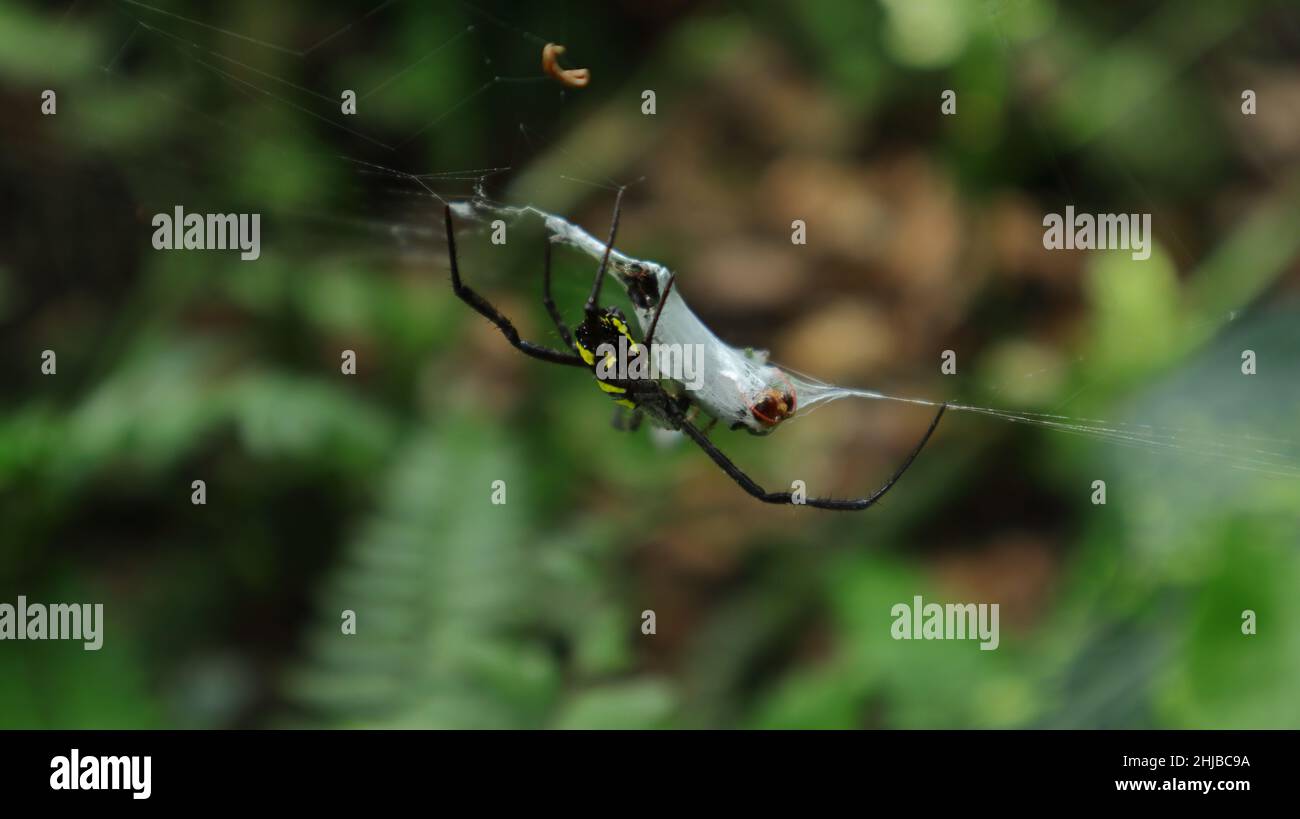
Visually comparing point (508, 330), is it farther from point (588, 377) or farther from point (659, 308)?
point (588, 377)

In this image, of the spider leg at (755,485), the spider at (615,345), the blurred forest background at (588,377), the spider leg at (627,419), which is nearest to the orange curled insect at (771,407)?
the spider at (615,345)

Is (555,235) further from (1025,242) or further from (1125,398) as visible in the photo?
(1025,242)

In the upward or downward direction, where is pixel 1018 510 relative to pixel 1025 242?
downward

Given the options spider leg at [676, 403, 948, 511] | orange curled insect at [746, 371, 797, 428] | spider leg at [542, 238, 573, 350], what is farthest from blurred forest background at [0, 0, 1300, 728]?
orange curled insect at [746, 371, 797, 428]

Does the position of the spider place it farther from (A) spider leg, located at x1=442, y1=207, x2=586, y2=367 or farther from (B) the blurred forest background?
(B) the blurred forest background

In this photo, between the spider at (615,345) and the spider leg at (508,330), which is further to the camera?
the spider leg at (508,330)

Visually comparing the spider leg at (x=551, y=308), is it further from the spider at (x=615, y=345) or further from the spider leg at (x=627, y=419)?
the spider leg at (x=627, y=419)

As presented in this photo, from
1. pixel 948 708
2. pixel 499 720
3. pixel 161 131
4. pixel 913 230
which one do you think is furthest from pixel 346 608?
pixel 913 230
